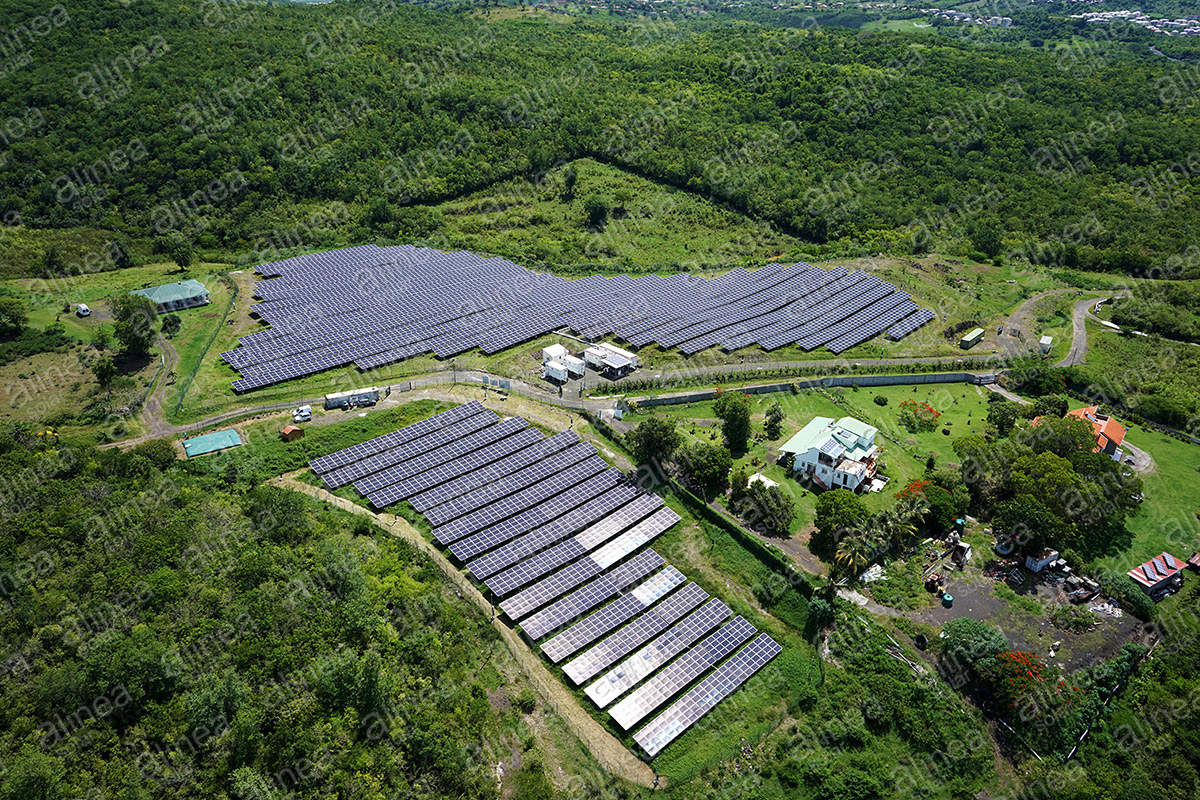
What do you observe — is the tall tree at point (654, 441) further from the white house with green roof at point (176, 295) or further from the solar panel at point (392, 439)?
the white house with green roof at point (176, 295)

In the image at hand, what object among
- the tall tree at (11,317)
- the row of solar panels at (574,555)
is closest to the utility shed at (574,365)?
the row of solar panels at (574,555)

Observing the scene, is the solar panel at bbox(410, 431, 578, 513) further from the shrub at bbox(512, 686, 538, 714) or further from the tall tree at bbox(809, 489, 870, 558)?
the tall tree at bbox(809, 489, 870, 558)

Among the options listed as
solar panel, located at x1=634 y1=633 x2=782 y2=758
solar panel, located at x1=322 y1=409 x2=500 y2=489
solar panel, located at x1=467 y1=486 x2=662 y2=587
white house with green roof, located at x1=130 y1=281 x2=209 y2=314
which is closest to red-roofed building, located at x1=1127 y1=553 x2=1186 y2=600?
solar panel, located at x1=634 y1=633 x2=782 y2=758

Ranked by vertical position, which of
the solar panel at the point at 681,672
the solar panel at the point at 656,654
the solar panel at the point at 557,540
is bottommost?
the solar panel at the point at 681,672

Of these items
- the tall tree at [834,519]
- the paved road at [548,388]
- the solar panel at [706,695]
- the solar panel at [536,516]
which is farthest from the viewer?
the paved road at [548,388]

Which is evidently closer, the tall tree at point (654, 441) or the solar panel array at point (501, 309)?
the tall tree at point (654, 441)

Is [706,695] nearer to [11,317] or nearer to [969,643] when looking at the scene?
[969,643]

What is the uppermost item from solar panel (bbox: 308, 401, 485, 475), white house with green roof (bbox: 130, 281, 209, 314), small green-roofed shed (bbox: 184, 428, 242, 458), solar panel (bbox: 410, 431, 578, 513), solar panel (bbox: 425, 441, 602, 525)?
white house with green roof (bbox: 130, 281, 209, 314)
